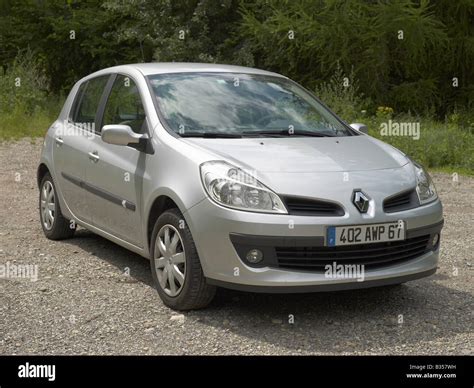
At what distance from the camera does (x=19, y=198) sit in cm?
988

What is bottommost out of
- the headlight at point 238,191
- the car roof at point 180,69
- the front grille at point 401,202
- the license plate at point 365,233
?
the license plate at point 365,233

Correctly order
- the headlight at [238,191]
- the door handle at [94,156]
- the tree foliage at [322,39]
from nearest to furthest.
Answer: the headlight at [238,191] → the door handle at [94,156] → the tree foliage at [322,39]

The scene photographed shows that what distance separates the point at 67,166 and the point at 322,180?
2.87 m

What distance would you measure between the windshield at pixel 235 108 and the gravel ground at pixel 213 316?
1205mm

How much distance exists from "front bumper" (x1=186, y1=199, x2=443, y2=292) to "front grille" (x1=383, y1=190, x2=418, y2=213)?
0.06 meters

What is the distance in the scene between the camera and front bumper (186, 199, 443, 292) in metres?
4.63

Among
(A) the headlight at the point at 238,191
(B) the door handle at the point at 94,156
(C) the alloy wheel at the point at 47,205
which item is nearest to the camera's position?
(A) the headlight at the point at 238,191

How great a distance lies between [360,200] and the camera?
478 centimetres

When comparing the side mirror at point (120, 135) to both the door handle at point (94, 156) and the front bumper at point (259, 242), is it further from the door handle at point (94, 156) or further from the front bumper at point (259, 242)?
the front bumper at point (259, 242)

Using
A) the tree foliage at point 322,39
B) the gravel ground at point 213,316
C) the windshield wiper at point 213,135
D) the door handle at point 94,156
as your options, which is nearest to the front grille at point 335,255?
the gravel ground at point 213,316

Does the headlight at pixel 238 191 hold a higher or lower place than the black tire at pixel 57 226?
higher

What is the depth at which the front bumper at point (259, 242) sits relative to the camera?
15.2 feet
